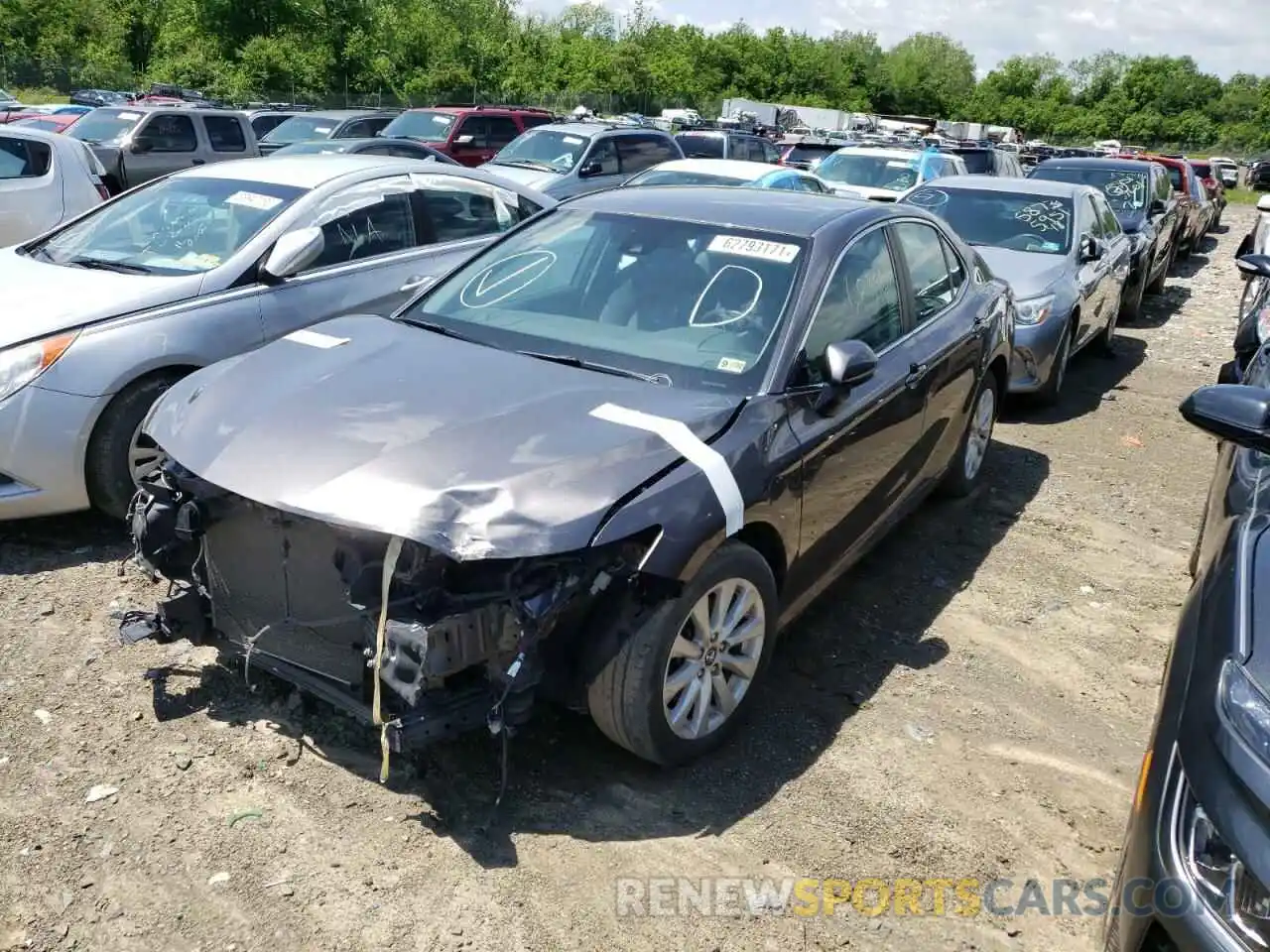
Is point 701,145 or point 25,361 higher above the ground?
point 25,361

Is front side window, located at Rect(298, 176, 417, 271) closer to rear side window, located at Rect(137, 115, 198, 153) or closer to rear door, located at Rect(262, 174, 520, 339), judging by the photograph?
rear door, located at Rect(262, 174, 520, 339)

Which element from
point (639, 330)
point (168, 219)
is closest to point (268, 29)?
point (168, 219)

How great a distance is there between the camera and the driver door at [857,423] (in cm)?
388

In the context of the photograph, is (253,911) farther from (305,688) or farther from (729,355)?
(729,355)

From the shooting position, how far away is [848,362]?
12.2 ft

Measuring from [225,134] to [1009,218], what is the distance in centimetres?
1250

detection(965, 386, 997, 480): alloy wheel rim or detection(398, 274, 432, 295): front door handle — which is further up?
detection(398, 274, 432, 295): front door handle

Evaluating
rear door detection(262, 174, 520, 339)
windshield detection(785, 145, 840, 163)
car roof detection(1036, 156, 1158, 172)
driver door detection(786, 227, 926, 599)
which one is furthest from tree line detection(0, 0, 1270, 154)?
driver door detection(786, 227, 926, 599)

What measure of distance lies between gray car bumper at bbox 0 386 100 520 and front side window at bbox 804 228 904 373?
3.27 metres

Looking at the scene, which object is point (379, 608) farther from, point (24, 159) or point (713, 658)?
point (24, 159)

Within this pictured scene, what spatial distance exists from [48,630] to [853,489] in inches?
131

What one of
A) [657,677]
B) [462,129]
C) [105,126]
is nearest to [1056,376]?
[657,677]

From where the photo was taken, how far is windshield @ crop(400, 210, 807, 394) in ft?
12.7

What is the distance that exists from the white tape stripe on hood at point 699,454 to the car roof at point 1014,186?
7056 millimetres
